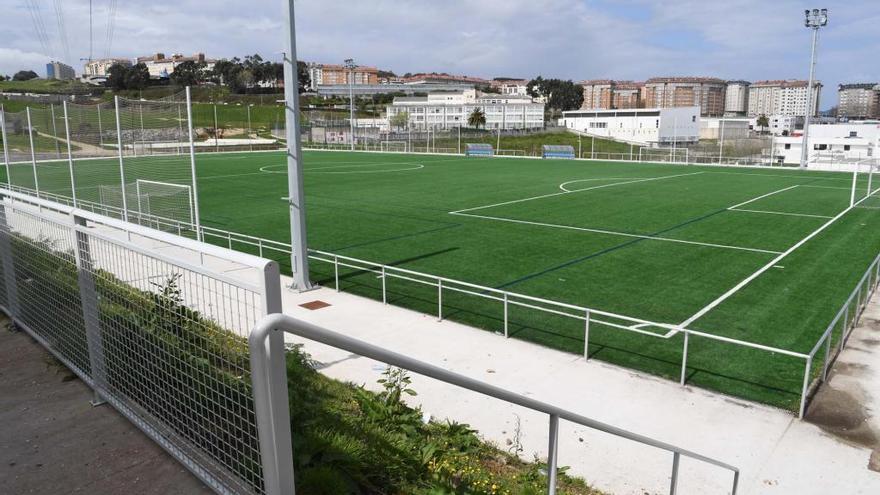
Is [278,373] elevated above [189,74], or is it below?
below

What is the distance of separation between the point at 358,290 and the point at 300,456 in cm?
1068

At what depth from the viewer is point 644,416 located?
28.4 ft

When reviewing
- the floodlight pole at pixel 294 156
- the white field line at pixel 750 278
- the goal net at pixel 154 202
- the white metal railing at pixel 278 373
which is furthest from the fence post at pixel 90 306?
the goal net at pixel 154 202

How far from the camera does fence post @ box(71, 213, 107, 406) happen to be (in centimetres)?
523

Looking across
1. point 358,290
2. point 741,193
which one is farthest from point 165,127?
point 741,193

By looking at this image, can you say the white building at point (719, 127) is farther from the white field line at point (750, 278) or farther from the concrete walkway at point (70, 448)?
the concrete walkway at point (70, 448)

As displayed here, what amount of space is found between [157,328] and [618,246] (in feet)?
54.9

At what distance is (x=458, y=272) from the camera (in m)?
16.6

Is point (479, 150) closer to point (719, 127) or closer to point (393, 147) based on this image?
point (393, 147)

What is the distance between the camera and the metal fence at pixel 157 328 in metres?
3.93

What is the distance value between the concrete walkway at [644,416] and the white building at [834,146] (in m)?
36.6

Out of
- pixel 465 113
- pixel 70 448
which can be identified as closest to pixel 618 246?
pixel 70 448

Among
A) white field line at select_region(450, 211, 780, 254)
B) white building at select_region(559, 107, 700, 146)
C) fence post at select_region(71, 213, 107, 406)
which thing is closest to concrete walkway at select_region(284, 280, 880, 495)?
fence post at select_region(71, 213, 107, 406)

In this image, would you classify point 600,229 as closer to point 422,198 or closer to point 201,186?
point 422,198
